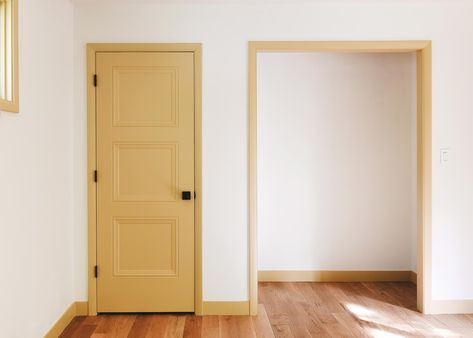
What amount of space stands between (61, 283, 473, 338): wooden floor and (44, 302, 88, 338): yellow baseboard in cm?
5

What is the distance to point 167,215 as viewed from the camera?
3625 millimetres

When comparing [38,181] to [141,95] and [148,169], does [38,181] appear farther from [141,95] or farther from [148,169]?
[141,95]

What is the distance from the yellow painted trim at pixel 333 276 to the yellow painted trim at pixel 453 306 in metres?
0.96

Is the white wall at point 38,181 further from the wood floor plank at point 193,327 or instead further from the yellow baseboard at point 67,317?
the wood floor plank at point 193,327

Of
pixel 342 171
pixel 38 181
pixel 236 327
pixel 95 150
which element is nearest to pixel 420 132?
pixel 342 171

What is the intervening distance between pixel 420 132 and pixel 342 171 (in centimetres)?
110

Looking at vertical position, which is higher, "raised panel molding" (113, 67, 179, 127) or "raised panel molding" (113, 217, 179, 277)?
"raised panel molding" (113, 67, 179, 127)

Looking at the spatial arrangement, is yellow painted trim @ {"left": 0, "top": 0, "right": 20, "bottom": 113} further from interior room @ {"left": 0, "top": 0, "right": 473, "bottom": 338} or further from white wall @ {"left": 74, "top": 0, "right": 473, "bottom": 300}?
white wall @ {"left": 74, "top": 0, "right": 473, "bottom": 300}

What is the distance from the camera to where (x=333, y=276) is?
4.64 metres

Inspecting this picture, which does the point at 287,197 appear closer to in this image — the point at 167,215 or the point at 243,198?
the point at 243,198

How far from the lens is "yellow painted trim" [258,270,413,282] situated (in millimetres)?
4637

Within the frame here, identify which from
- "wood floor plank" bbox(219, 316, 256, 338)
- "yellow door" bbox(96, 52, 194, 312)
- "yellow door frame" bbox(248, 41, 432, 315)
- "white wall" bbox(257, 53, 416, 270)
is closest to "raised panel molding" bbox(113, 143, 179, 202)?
"yellow door" bbox(96, 52, 194, 312)

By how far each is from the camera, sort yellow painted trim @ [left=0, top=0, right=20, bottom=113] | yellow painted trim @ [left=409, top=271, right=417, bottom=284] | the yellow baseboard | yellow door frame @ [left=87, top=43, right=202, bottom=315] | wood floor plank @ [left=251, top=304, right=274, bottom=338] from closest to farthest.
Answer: yellow painted trim @ [left=0, top=0, right=20, bottom=113], the yellow baseboard, wood floor plank @ [left=251, top=304, right=274, bottom=338], yellow door frame @ [left=87, top=43, right=202, bottom=315], yellow painted trim @ [left=409, top=271, right=417, bottom=284]

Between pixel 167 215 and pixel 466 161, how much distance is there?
241cm
